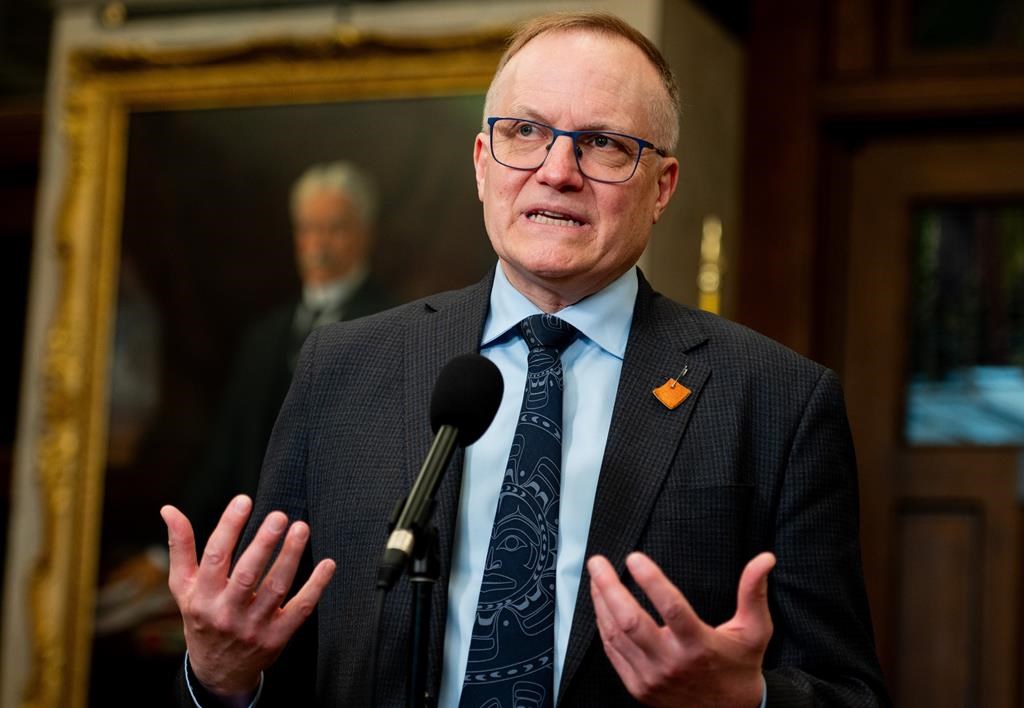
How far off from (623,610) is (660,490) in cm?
40

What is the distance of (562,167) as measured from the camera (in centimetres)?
211

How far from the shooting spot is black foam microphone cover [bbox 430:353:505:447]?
1738mm

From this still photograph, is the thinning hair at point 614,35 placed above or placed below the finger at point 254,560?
above

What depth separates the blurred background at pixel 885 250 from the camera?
13.3 feet

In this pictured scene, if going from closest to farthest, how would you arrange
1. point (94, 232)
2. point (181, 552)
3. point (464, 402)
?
point (464, 402), point (181, 552), point (94, 232)

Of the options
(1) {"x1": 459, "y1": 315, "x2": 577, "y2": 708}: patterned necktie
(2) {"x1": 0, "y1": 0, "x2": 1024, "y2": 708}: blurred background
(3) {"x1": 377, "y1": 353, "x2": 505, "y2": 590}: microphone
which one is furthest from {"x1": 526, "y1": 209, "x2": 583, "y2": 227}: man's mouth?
(2) {"x1": 0, "y1": 0, "x2": 1024, "y2": 708}: blurred background

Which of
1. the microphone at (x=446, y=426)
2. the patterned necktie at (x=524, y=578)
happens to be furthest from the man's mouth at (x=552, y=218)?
the microphone at (x=446, y=426)

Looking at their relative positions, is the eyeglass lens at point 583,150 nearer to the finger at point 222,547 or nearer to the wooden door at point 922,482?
the finger at point 222,547

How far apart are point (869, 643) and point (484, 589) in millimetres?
536

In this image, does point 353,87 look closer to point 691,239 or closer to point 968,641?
point 691,239

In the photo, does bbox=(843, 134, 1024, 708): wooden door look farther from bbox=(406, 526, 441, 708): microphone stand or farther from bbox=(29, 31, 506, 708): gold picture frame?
bbox=(406, 526, 441, 708): microphone stand

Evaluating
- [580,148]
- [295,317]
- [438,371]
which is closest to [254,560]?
[438,371]

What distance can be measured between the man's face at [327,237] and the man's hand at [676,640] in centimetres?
271

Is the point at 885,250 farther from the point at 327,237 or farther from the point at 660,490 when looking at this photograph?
the point at 660,490
